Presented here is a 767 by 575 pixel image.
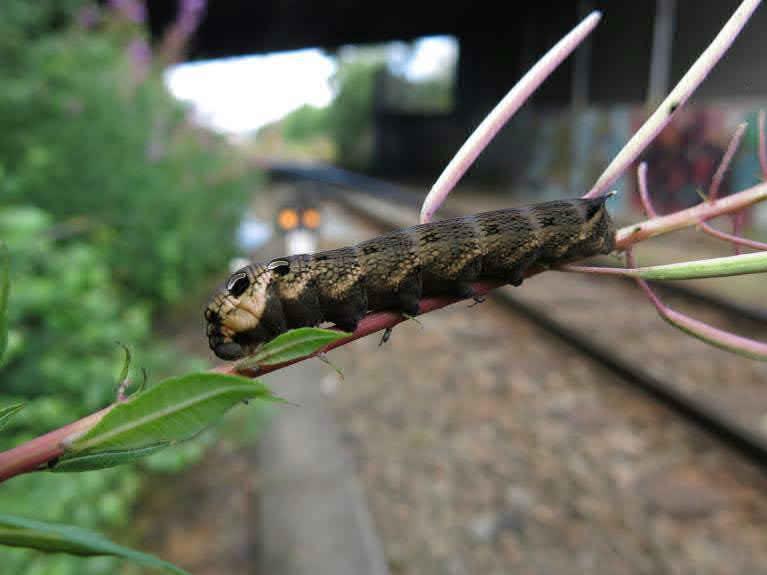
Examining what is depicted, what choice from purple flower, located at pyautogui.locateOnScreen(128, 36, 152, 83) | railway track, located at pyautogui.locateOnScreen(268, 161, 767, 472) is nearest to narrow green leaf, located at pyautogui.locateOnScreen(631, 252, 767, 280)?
railway track, located at pyautogui.locateOnScreen(268, 161, 767, 472)

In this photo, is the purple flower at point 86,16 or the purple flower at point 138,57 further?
the purple flower at point 138,57

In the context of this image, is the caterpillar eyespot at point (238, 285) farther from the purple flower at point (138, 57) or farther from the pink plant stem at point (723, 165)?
the purple flower at point (138, 57)

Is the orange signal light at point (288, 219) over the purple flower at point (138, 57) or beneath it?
beneath

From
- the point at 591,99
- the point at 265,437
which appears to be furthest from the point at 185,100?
the point at 591,99

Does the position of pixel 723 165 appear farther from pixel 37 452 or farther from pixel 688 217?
pixel 37 452

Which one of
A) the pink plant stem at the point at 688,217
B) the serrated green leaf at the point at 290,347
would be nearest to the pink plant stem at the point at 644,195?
the pink plant stem at the point at 688,217

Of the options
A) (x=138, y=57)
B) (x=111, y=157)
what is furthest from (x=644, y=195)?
(x=138, y=57)
